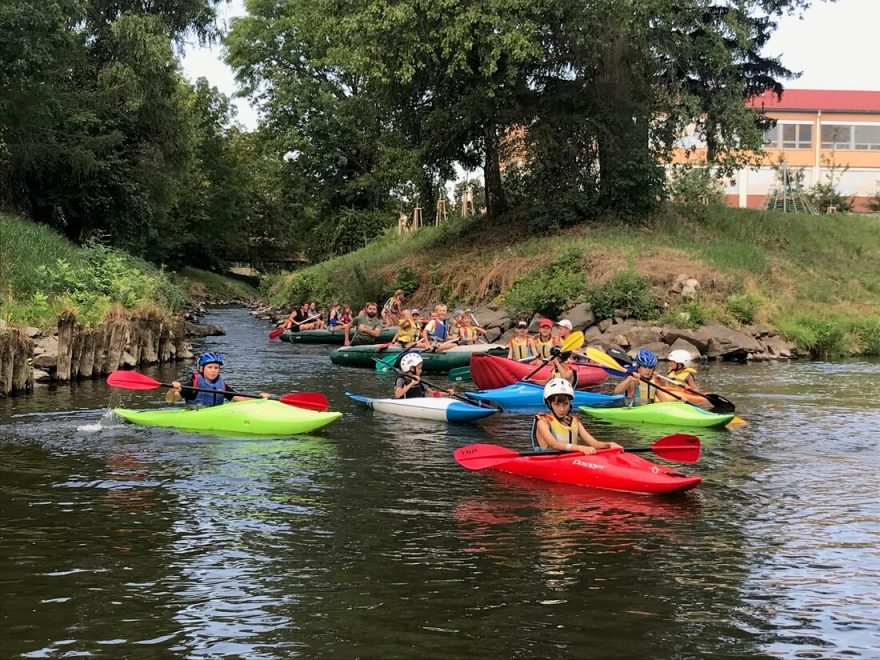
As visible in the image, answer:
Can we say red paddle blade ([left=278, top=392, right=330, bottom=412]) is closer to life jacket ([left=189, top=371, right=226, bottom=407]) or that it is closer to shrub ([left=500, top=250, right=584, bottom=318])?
life jacket ([left=189, top=371, right=226, bottom=407])

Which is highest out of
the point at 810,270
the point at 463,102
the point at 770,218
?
the point at 463,102

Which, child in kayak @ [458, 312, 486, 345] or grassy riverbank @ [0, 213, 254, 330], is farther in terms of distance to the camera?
child in kayak @ [458, 312, 486, 345]

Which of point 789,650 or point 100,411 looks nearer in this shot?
point 789,650

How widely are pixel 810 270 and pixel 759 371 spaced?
862cm

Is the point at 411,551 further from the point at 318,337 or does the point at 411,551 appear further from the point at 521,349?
the point at 318,337

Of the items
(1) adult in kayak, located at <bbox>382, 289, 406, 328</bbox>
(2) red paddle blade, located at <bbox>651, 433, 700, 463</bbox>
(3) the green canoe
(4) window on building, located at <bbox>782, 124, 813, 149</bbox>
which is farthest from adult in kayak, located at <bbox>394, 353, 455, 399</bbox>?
(4) window on building, located at <bbox>782, 124, 813, 149</bbox>

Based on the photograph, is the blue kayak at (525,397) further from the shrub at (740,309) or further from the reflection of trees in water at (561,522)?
the shrub at (740,309)

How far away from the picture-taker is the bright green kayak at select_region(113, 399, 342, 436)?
Answer: 36.2 ft

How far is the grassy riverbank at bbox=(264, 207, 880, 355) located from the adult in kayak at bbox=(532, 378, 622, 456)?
12867 mm

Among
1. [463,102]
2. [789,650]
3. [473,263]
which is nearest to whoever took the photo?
[789,650]

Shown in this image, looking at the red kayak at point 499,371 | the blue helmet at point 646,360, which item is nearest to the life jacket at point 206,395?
the red kayak at point 499,371

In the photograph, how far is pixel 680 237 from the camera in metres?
25.8

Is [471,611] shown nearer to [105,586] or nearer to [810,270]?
[105,586]

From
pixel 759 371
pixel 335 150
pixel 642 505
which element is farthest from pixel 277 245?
pixel 642 505
